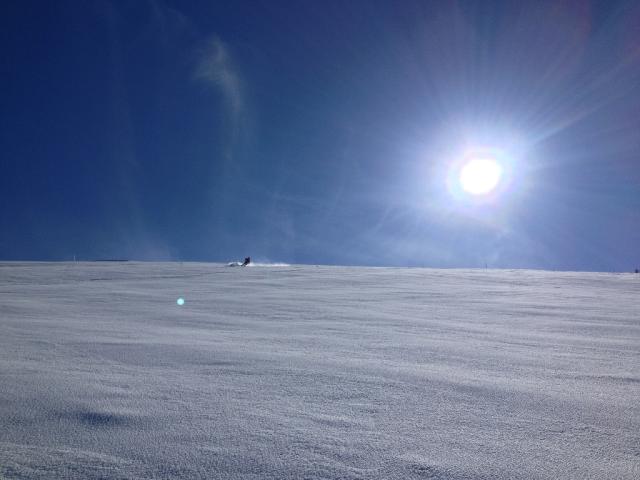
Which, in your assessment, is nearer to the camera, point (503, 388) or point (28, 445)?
point (28, 445)

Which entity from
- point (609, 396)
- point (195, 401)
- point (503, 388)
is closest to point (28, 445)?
point (195, 401)

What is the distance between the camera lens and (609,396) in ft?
7.35

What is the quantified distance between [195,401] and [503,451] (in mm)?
1472

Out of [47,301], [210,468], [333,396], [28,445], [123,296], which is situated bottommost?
[28,445]

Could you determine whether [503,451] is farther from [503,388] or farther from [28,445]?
[28,445]

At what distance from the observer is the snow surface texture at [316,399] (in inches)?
58.5

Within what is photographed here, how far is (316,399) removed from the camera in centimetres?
211

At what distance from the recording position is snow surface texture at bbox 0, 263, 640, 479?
58.5 inches

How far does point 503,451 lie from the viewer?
1.58 meters

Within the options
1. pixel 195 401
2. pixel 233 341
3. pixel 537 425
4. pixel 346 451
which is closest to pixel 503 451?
pixel 537 425

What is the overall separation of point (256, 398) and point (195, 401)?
1.04 ft

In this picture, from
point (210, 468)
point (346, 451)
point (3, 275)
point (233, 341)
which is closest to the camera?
point (210, 468)

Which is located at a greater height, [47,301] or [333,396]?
[47,301]

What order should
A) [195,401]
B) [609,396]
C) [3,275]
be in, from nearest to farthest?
1. [195,401]
2. [609,396]
3. [3,275]
